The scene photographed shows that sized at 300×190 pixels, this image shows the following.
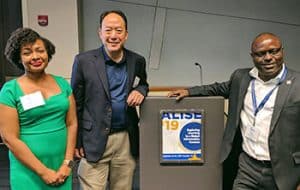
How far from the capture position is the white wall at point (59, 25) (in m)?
4.79

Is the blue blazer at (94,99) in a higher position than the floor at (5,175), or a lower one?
higher

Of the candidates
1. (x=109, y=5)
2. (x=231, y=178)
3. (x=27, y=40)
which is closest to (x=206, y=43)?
(x=109, y=5)

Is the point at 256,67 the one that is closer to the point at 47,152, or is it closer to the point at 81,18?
the point at 47,152

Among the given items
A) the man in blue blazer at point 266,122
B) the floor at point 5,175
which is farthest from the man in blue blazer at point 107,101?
the floor at point 5,175

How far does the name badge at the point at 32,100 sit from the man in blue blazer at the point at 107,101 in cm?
33

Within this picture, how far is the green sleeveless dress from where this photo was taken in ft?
5.88

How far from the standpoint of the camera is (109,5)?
534 centimetres

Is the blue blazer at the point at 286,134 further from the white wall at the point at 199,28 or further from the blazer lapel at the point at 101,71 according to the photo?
the white wall at the point at 199,28

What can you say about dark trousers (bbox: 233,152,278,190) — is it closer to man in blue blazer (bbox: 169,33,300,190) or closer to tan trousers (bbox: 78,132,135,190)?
man in blue blazer (bbox: 169,33,300,190)

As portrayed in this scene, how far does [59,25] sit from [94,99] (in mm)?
2997

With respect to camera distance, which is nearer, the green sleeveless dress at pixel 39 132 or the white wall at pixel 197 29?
the green sleeveless dress at pixel 39 132

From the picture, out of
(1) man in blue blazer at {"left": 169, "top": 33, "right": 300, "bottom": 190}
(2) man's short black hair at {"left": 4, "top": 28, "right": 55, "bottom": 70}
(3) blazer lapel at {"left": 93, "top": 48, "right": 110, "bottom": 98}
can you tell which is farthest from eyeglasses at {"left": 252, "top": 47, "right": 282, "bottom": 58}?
(2) man's short black hair at {"left": 4, "top": 28, "right": 55, "bottom": 70}

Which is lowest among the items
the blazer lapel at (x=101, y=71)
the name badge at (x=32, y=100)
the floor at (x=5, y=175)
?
the floor at (x=5, y=175)

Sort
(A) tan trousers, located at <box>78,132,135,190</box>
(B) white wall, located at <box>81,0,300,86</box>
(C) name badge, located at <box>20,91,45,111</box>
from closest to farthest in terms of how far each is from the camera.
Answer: (C) name badge, located at <box>20,91,45,111</box> → (A) tan trousers, located at <box>78,132,135,190</box> → (B) white wall, located at <box>81,0,300,86</box>
